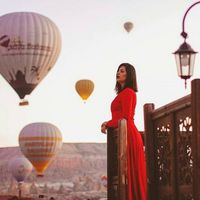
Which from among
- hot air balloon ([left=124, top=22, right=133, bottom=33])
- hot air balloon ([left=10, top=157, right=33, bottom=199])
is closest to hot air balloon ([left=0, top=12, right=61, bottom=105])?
hot air balloon ([left=124, top=22, right=133, bottom=33])

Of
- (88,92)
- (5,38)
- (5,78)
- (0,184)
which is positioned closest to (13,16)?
(5,38)

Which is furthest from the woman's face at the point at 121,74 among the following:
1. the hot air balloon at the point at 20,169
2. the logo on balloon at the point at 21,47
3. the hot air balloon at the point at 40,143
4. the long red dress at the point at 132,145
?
the hot air balloon at the point at 20,169

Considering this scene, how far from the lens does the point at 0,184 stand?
646 feet

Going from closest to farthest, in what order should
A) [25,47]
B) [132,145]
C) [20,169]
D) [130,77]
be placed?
[132,145], [130,77], [25,47], [20,169]

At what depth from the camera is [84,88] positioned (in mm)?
57625

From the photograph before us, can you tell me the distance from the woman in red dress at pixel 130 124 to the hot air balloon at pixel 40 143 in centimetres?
4915

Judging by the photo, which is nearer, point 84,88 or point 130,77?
point 130,77

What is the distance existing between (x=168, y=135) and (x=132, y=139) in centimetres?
46

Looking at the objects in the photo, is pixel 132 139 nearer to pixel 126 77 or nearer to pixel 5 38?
pixel 126 77

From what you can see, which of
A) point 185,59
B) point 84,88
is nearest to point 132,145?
point 185,59

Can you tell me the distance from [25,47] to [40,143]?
1856 cm

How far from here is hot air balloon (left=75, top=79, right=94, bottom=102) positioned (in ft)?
186

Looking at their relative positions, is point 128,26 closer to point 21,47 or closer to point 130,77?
point 21,47

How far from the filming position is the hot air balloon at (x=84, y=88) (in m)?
56.8
